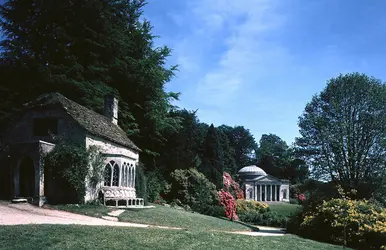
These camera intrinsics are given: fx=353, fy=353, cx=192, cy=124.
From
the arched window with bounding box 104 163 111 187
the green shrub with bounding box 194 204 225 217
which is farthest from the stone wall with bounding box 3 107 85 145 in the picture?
the green shrub with bounding box 194 204 225 217

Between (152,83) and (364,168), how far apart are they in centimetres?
1961

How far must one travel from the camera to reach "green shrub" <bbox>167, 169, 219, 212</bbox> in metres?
31.0

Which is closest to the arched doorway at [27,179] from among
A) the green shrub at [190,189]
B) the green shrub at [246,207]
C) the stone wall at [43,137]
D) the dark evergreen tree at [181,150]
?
the stone wall at [43,137]

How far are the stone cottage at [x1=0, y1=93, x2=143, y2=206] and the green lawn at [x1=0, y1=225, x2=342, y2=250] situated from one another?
802cm

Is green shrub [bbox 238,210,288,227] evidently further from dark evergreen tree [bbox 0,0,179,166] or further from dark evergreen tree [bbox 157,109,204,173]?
dark evergreen tree [bbox 0,0,179,166]

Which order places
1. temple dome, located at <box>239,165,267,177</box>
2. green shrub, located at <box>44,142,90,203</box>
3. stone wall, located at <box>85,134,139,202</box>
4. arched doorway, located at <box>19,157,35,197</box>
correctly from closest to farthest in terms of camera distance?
1. green shrub, located at <box>44,142,90,203</box>
2. arched doorway, located at <box>19,157,35,197</box>
3. stone wall, located at <box>85,134,139,202</box>
4. temple dome, located at <box>239,165,267,177</box>

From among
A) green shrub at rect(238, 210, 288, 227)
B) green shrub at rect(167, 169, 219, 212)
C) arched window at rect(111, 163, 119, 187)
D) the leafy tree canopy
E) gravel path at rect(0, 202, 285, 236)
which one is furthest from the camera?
green shrub at rect(238, 210, 288, 227)

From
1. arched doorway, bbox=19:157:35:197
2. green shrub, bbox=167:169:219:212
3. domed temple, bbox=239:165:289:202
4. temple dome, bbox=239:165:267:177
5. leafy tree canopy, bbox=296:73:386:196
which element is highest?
leafy tree canopy, bbox=296:73:386:196

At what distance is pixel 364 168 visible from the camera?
25297 millimetres

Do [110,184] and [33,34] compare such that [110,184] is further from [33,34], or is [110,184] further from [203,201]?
[33,34]

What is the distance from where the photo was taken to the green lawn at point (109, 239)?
9.62 metres

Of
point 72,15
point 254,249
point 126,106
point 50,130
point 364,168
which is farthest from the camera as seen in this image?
point 126,106

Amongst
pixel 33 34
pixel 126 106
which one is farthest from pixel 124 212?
pixel 33 34

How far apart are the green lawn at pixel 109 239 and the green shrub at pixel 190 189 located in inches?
724
